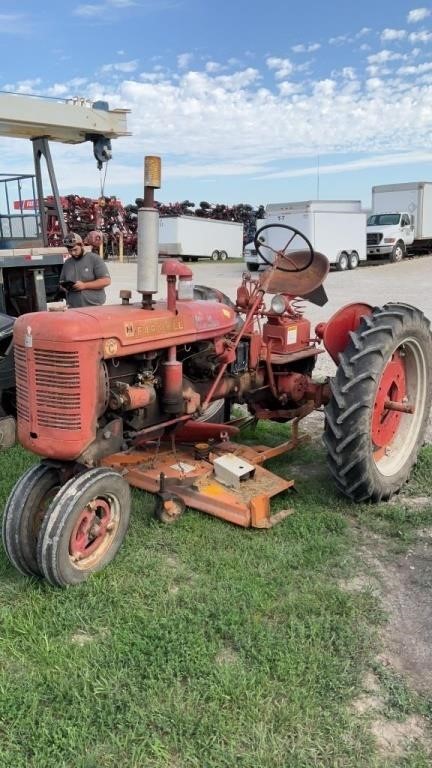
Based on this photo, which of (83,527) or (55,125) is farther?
(55,125)

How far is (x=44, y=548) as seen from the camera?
9.73ft

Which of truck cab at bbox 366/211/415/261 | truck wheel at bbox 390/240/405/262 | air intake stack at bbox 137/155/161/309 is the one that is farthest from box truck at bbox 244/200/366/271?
air intake stack at bbox 137/155/161/309

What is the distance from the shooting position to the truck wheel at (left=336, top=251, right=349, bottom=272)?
22644mm

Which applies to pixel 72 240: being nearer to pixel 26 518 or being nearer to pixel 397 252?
pixel 26 518

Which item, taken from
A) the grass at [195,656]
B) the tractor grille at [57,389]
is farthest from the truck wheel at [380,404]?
the tractor grille at [57,389]

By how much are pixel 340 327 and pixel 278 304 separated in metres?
0.42

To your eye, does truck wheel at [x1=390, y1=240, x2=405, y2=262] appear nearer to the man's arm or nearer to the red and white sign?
the red and white sign

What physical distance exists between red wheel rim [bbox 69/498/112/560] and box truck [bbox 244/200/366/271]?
17.6 metres

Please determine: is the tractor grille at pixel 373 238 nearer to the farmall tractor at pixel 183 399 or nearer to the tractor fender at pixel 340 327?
the farmall tractor at pixel 183 399

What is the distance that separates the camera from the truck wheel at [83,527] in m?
2.98

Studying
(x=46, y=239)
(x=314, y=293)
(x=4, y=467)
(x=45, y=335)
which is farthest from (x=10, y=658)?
(x=46, y=239)

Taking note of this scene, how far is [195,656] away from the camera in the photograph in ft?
8.55

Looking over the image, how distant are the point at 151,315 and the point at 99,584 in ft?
4.32

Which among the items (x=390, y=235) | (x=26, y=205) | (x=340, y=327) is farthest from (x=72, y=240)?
(x=390, y=235)
